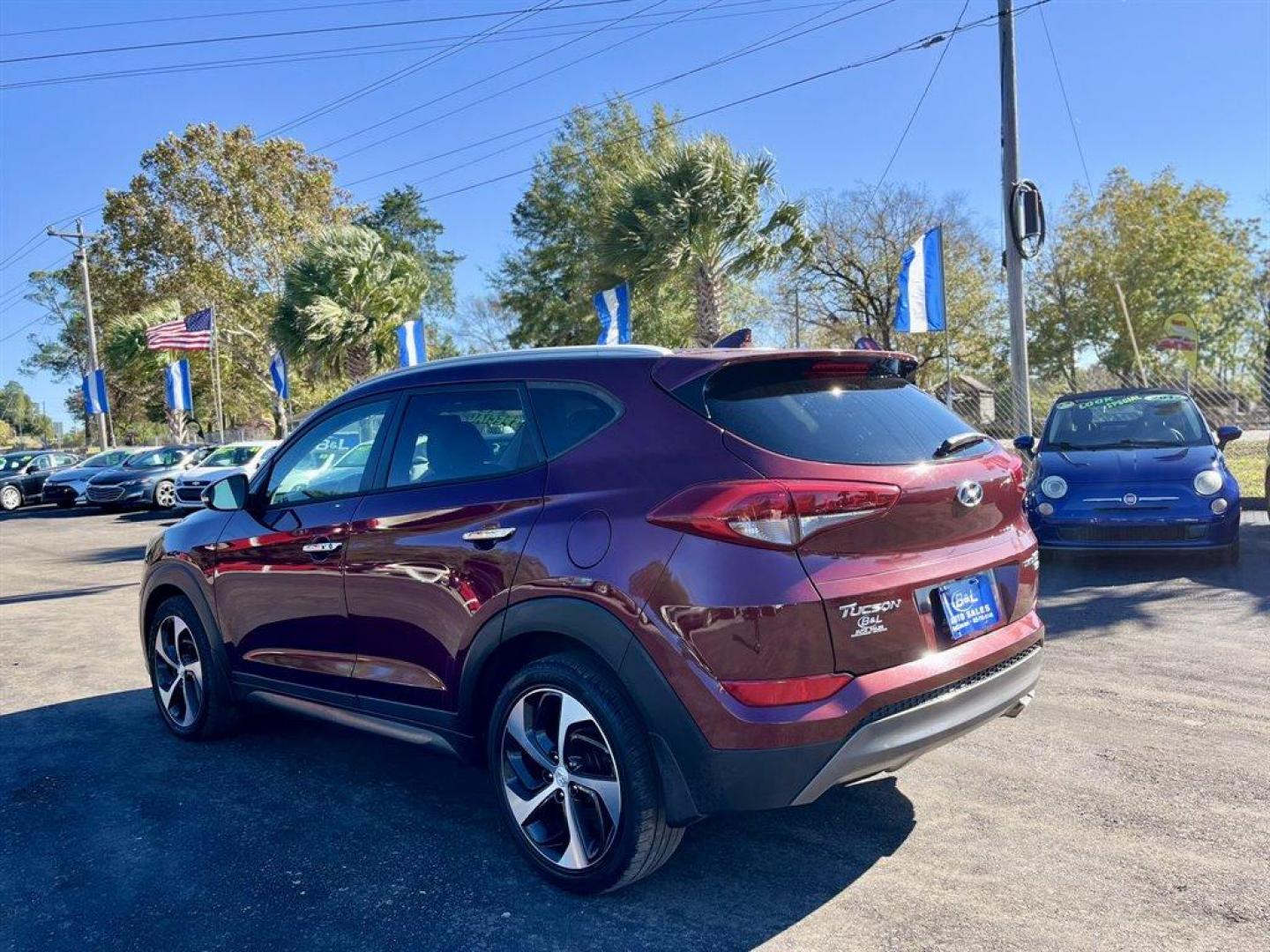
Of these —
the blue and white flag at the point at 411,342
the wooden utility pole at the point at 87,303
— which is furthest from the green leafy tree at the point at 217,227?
the blue and white flag at the point at 411,342

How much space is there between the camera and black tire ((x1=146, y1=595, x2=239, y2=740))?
4.69 metres

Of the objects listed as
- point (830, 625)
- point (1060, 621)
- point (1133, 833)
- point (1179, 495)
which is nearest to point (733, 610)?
point (830, 625)

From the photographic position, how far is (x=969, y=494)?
3.19 metres

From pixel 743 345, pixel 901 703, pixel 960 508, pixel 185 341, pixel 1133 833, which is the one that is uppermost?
pixel 185 341

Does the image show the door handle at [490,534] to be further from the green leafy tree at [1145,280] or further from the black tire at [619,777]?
the green leafy tree at [1145,280]

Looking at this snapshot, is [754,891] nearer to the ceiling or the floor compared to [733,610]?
nearer to the floor

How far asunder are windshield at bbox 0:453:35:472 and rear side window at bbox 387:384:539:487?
27.0m

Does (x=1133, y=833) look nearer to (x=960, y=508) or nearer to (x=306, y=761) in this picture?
(x=960, y=508)

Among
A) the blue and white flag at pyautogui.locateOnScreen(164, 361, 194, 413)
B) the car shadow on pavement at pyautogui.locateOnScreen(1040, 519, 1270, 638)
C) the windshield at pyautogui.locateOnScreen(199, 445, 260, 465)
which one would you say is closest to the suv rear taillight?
the car shadow on pavement at pyautogui.locateOnScreen(1040, 519, 1270, 638)

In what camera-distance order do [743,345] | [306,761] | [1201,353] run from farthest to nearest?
[1201,353] → [306,761] → [743,345]

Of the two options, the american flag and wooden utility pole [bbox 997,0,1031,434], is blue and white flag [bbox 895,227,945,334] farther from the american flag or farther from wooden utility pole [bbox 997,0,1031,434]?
Result: the american flag

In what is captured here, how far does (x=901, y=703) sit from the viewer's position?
2.84 m

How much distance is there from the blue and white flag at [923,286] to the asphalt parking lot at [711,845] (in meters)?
8.53

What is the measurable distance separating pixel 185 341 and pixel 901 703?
27457 millimetres
